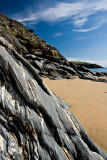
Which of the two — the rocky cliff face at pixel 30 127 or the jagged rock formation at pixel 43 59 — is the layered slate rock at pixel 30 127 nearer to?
the rocky cliff face at pixel 30 127

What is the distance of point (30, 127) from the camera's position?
222cm

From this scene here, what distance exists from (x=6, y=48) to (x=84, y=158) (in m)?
3.51

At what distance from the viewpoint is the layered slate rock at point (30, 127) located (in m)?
2.02

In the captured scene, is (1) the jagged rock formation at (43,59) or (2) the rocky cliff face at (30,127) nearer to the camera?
(2) the rocky cliff face at (30,127)

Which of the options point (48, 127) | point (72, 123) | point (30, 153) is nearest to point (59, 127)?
point (48, 127)

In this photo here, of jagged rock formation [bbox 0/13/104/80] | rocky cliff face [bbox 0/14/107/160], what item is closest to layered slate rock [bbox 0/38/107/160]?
rocky cliff face [bbox 0/14/107/160]

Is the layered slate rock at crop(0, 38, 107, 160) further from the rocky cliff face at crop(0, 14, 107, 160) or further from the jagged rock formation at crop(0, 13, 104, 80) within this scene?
the jagged rock formation at crop(0, 13, 104, 80)

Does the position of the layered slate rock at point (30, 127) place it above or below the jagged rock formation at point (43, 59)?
below

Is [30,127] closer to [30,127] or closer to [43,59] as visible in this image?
[30,127]

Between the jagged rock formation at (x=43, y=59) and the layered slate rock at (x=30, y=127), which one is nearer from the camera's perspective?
the layered slate rock at (x=30, y=127)

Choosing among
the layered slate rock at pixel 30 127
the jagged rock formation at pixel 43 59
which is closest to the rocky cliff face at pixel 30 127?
the layered slate rock at pixel 30 127

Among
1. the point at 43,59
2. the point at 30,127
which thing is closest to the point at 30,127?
the point at 30,127

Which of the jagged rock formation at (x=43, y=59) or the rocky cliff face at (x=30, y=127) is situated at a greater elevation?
the jagged rock formation at (x=43, y=59)

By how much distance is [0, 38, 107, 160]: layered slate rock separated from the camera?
6.62 feet
